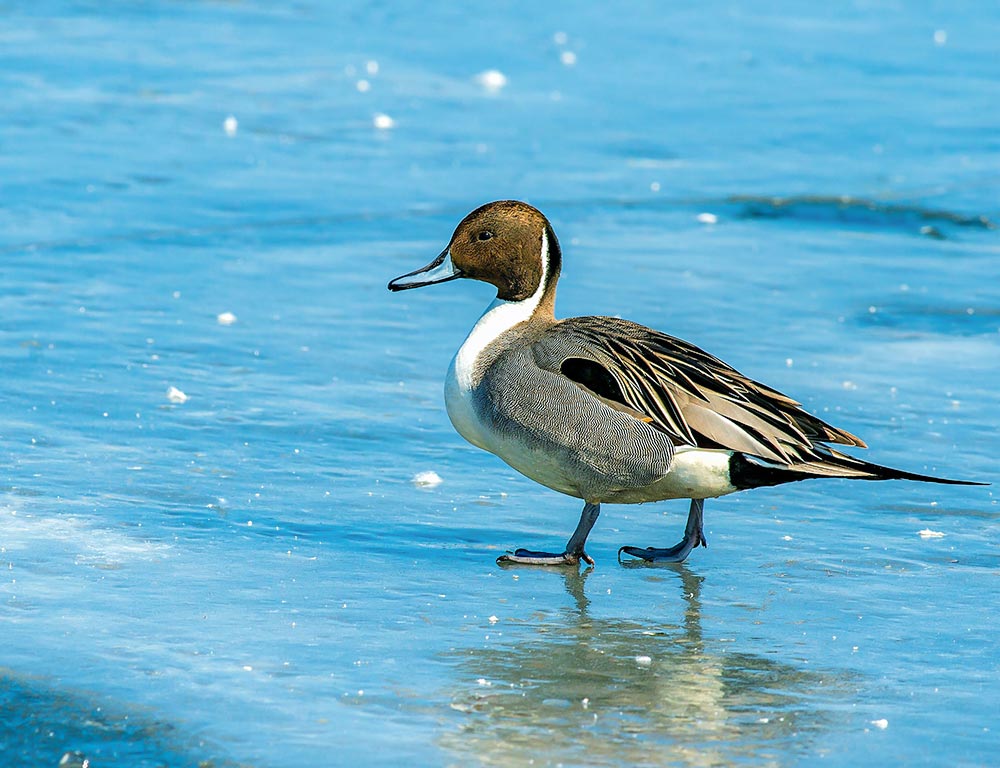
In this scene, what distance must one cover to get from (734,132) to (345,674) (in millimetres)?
8649

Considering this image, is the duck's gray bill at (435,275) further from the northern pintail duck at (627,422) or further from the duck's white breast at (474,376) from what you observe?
the northern pintail duck at (627,422)

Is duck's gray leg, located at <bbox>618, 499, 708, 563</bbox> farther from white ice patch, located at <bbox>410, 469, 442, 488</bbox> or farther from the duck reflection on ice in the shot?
white ice patch, located at <bbox>410, 469, 442, 488</bbox>

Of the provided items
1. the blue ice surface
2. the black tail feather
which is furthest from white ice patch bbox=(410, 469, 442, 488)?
the black tail feather

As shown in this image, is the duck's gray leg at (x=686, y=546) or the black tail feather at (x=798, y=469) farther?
the duck's gray leg at (x=686, y=546)

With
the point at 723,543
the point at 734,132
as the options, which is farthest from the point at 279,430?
the point at 734,132

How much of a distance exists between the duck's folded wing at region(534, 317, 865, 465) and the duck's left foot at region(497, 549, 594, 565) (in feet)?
1.61

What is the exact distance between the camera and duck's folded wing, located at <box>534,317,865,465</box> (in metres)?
4.95

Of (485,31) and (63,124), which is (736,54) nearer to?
(485,31)

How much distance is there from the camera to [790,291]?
8.61 meters

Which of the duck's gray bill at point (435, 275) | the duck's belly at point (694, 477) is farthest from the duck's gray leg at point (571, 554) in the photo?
the duck's gray bill at point (435, 275)

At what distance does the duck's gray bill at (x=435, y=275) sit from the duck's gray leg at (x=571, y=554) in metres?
1.01

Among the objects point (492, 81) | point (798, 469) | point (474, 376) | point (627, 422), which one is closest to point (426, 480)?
point (474, 376)

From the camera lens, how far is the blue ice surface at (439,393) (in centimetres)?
402

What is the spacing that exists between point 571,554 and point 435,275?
3.88 ft
